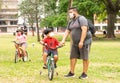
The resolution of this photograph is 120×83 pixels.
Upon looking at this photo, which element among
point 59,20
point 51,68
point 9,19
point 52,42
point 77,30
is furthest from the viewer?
point 9,19

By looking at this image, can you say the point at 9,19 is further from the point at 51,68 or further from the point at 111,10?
the point at 51,68

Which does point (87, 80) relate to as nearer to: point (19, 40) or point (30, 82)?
point (30, 82)

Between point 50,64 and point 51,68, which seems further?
point 50,64

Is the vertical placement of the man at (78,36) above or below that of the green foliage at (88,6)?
below

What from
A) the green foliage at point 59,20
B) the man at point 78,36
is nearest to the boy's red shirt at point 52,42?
the man at point 78,36

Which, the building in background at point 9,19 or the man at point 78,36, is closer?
the man at point 78,36

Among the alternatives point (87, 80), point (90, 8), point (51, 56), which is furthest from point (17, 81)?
point (90, 8)

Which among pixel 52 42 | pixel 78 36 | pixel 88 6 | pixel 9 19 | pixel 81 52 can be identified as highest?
pixel 88 6

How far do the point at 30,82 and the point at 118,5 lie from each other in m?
36.9

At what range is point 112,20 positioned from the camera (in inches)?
1938

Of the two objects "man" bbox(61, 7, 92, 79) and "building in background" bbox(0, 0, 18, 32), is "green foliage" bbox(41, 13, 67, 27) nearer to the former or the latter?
"man" bbox(61, 7, 92, 79)

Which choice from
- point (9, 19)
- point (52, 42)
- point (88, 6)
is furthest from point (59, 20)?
point (9, 19)

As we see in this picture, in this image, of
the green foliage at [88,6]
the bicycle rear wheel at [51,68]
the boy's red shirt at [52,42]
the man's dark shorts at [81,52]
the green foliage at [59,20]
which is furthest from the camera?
the green foliage at [59,20]

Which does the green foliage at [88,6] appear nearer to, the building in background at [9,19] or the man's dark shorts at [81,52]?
the man's dark shorts at [81,52]
